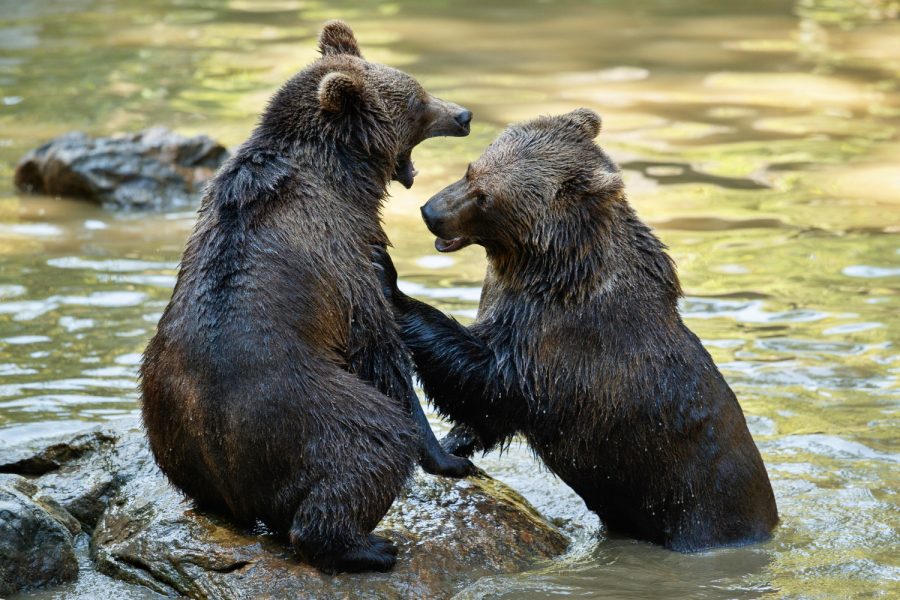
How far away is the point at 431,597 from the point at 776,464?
3.19 m

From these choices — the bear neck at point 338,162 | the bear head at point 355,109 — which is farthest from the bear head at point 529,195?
the bear neck at point 338,162

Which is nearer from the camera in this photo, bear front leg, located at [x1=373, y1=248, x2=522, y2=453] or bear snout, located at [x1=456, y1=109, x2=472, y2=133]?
bear front leg, located at [x1=373, y1=248, x2=522, y2=453]

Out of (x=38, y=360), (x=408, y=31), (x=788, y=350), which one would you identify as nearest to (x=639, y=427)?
(x=788, y=350)

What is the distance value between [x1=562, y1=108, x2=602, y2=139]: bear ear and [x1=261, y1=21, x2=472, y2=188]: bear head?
0.74 meters

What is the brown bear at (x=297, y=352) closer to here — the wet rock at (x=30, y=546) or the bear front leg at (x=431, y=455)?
the bear front leg at (x=431, y=455)

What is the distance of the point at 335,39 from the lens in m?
7.54

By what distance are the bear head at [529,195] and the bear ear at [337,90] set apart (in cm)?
91

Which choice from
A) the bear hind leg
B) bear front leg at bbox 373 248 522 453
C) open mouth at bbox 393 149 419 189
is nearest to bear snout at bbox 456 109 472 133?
open mouth at bbox 393 149 419 189

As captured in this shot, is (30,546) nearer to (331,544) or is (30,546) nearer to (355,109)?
(331,544)

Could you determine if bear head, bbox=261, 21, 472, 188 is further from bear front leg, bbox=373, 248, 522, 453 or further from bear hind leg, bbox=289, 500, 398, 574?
bear hind leg, bbox=289, 500, 398, 574

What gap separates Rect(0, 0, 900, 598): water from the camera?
8.09m

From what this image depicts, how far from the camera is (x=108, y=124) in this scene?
56.7 feet

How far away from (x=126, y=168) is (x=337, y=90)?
8408 millimetres

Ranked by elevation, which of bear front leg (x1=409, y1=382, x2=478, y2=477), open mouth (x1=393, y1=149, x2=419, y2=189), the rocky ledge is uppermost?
open mouth (x1=393, y1=149, x2=419, y2=189)
